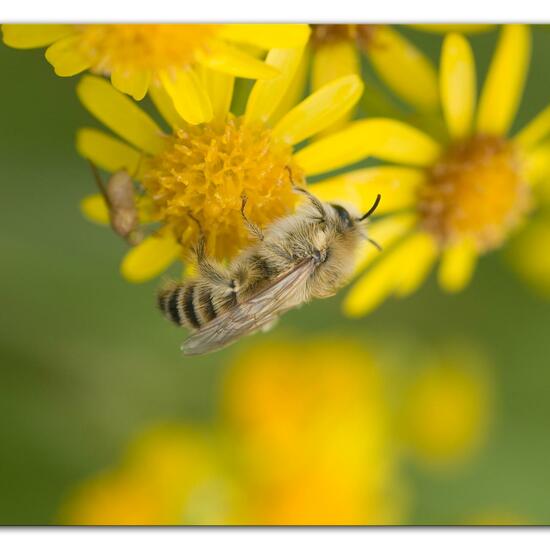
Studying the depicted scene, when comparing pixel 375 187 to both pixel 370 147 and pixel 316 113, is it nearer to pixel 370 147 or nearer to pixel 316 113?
pixel 370 147

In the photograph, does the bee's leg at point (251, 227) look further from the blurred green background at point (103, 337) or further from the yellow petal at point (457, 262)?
the yellow petal at point (457, 262)

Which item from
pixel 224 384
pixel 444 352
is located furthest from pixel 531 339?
pixel 224 384

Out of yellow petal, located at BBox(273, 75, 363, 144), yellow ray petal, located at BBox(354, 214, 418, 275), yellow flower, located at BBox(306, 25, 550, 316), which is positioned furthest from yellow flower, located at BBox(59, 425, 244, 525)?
yellow petal, located at BBox(273, 75, 363, 144)

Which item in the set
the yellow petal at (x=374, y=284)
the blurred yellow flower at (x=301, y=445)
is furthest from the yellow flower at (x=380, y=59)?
the blurred yellow flower at (x=301, y=445)

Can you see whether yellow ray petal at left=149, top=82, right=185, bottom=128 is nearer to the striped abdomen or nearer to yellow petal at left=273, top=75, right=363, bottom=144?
yellow petal at left=273, top=75, right=363, bottom=144
